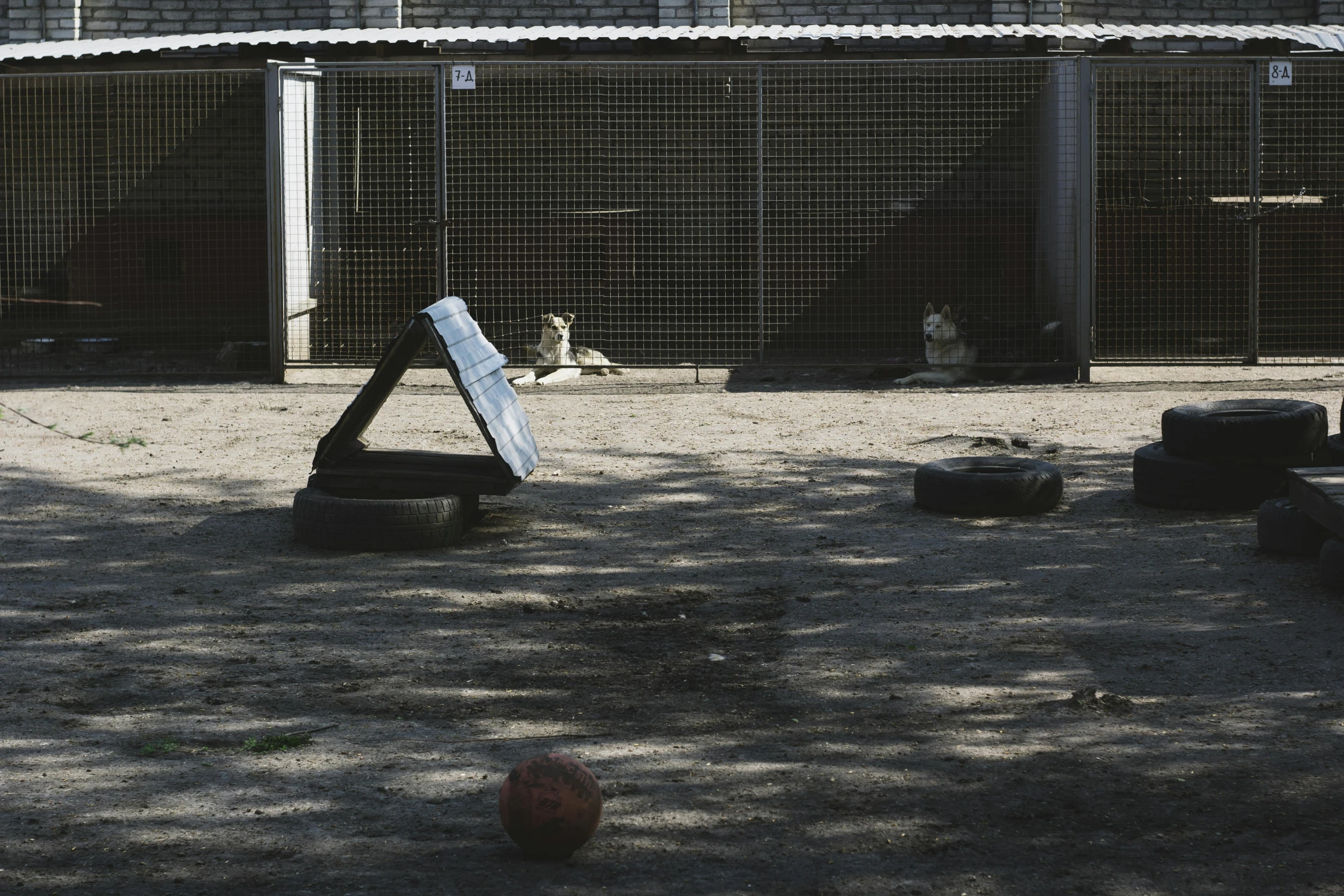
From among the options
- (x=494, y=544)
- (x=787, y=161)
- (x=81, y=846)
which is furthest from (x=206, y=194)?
(x=81, y=846)

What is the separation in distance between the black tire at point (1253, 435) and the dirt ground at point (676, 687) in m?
0.31

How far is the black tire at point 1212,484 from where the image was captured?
6820 millimetres

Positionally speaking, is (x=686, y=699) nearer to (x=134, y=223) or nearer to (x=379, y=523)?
(x=379, y=523)

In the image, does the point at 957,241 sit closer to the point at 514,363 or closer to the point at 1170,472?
the point at 514,363

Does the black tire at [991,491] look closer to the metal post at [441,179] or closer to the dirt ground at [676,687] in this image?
the dirt ground at [676,687]

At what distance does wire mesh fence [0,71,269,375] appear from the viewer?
14227 mm

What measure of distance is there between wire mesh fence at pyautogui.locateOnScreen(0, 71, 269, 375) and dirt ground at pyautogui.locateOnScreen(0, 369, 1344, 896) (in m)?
6.21

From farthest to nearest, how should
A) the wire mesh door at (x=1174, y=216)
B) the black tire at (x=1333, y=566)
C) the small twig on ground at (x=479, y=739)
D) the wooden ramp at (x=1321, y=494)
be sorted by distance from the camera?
1. the wire mesh door at (x=1174, y=216)
2. the black tire at (x=1333, y=566)
3. the wooden ramp at (x=1321, y=494)
4. the small twig on ground at (x=479, y=739)

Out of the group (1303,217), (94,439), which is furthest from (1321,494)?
(1303,217)

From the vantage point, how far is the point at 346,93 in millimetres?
14586

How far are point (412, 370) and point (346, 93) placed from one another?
11.5 feet

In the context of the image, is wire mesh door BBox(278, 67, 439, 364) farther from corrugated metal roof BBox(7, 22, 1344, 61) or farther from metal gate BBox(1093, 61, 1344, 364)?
metal gate BBox(1093, 61, 1344, 364)

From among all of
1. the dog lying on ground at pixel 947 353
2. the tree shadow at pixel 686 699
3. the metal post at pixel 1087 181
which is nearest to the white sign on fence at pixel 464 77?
the dog lying on ground at pixel 947 353

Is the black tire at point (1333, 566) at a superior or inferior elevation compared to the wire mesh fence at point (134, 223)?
inferior
